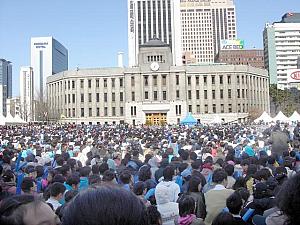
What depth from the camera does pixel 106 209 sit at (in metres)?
2.11

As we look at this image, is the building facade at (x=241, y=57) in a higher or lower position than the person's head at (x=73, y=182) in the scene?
higher

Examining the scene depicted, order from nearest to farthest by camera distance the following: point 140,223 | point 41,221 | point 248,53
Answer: point 140,223, point 41,221, point 248,53

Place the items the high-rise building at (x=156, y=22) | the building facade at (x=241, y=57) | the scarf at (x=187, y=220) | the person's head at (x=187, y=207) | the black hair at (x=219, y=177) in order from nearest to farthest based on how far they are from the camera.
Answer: the scarf at (x=187, y=220) < the person's head at (x=187, y=207) < the black hair at (x=219, y=177) < the high-rise building at (x=156, y=22) < the building facade at (x=241, y=57)

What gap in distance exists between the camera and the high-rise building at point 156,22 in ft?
468

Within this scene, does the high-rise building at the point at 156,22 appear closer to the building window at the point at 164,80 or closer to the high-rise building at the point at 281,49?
the building window at the point at 164,80

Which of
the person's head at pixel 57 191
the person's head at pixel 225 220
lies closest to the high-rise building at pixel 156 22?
the person's head at pixel 57 191

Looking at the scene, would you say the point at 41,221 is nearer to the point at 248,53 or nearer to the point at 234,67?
the point at 234,67

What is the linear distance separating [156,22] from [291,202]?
474ft

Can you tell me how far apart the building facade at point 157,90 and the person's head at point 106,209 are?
8924 cm

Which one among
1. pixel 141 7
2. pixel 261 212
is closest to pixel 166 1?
pixel 141 7

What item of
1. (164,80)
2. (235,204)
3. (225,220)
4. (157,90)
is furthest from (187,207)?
(164,80)

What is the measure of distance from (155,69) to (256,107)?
26519 millimetres

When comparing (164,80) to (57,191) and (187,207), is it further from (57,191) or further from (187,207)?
(187,207)

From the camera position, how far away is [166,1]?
464ft
